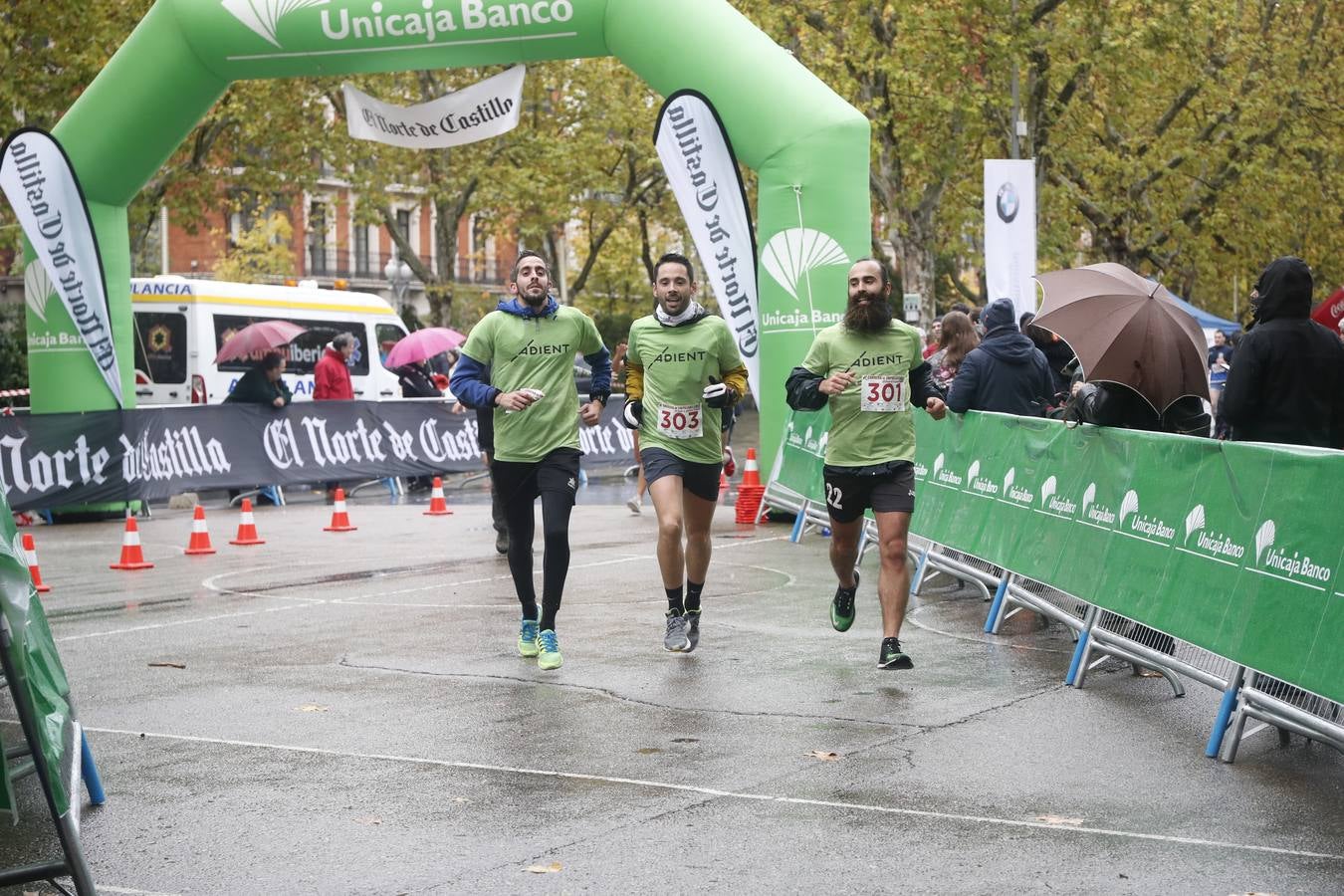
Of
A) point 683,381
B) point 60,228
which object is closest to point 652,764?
point 683,381

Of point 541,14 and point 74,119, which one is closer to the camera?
point 541,14

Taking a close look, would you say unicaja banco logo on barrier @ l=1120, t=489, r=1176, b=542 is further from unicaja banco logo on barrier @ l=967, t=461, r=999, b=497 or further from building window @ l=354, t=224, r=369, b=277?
building window @ l=354, t=224, r=369, b=277

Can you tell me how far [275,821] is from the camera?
5785 millimetres

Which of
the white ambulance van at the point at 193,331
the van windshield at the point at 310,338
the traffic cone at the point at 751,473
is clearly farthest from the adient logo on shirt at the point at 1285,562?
the van windshield at the point at 310,338

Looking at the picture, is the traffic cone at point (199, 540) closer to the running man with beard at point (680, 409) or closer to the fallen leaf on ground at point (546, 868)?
the running man with beard at point (680, 409)

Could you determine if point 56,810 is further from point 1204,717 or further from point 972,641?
point 972,641

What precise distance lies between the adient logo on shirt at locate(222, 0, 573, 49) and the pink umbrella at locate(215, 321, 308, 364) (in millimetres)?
7442

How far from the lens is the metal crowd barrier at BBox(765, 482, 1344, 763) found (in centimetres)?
644

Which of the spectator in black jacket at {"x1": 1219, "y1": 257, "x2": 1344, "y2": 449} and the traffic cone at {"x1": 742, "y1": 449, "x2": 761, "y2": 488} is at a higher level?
the spectator in black jacket at {"x1": 1219, "y1": 257, "x2": 1344, "y2": 449}

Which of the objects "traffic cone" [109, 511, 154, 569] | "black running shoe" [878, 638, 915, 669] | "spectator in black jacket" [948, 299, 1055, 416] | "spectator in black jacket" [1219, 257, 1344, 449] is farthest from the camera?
"traffic cone" [109, 511, 154, 569]

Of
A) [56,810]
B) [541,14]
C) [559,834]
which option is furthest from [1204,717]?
[541,14]

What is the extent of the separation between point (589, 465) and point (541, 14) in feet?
33.1

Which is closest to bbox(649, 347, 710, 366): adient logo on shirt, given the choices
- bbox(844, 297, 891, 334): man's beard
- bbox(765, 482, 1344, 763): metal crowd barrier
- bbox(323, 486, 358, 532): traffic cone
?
bbox(844, 297, 891, 334): man's beard

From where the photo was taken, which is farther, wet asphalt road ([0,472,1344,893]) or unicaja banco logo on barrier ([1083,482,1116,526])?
unicaja banco logo on barrier ([1083,482,1116,526])
